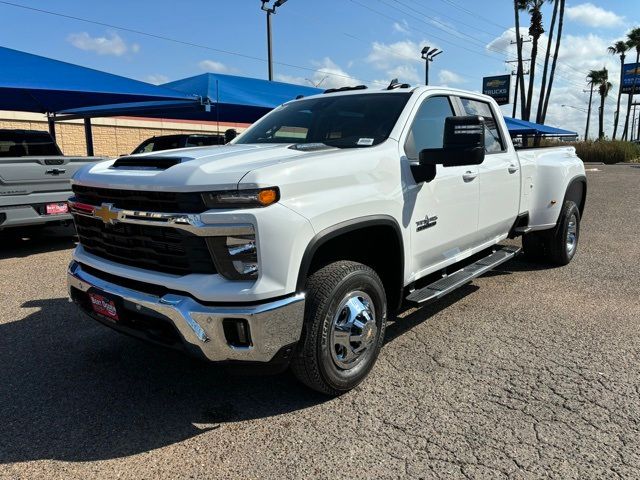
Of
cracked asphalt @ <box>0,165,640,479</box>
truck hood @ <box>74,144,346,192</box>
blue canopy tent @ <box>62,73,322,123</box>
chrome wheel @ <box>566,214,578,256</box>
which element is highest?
blue canopy tent @ <box>62,73,322,123</box>

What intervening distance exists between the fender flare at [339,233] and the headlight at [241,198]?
35cm

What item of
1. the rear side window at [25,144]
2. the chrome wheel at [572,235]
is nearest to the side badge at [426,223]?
the chrome wheel at [572,235]

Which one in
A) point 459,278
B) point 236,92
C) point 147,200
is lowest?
point 459,278

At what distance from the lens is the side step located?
12.2 ft

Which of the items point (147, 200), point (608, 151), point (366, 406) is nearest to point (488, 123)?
point (366, 406)

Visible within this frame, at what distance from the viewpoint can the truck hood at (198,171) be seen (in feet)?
8.50

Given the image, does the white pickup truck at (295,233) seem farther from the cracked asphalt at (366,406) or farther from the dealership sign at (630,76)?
the dealership sign at (630,76)

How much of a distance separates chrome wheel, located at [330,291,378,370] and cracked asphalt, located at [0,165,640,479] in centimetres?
28

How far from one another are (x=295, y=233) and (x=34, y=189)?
5635 millimetres

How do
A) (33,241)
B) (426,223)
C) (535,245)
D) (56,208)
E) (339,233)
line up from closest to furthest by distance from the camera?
(339,233) → (426,223) → (535,245) → (56,208) → (33,241)

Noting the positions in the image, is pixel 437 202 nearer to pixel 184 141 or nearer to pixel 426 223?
pixel 426 223

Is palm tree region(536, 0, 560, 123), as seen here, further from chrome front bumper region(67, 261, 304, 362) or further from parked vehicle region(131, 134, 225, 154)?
chrome front bumper region(67, 261, 304, 362)

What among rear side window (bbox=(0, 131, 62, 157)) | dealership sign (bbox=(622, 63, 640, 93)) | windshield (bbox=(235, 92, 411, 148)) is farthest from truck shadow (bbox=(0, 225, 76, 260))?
dealership sign (bbox=(622, 63, 640, 93))

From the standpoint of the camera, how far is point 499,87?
42344 mm
